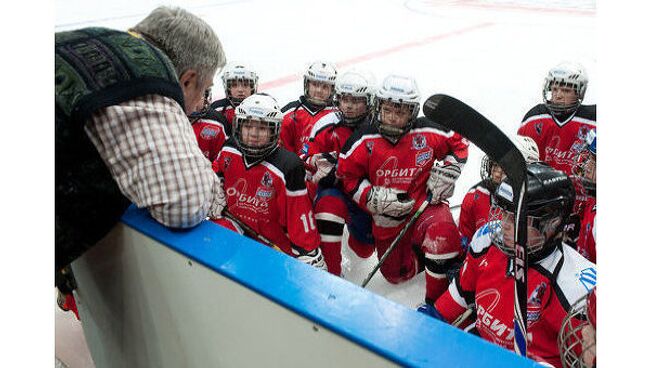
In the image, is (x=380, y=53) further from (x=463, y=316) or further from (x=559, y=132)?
(x=463, y=316)

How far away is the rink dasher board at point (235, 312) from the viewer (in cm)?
84

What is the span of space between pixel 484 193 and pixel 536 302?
3.12 feet

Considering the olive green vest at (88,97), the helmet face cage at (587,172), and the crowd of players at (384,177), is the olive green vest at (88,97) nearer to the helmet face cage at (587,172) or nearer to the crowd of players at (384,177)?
the crowd of players at (384,177)

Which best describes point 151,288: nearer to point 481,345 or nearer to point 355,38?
point 481,345

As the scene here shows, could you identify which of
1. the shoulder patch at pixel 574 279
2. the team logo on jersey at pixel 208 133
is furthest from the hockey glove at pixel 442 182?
the team logo on jersey at pixel 208 133

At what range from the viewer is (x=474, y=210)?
262 centimetres

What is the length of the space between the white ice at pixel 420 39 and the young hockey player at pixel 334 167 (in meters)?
0.23

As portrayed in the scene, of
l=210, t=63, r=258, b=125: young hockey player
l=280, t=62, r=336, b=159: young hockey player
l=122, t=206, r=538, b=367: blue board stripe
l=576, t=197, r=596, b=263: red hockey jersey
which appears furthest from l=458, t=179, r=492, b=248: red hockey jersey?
l=122, t=206, r=538, b=367: blue board stripe

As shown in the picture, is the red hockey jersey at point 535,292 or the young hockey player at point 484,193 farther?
the young hockey player at point 484,193

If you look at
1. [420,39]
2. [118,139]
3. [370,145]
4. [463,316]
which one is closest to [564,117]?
[370,145]

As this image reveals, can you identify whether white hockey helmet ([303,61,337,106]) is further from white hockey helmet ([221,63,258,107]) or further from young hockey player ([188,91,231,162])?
young hockey player ([188,91,231,162])

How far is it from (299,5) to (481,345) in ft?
35.5

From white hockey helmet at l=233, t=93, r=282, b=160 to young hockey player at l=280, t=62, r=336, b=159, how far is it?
84 cm
